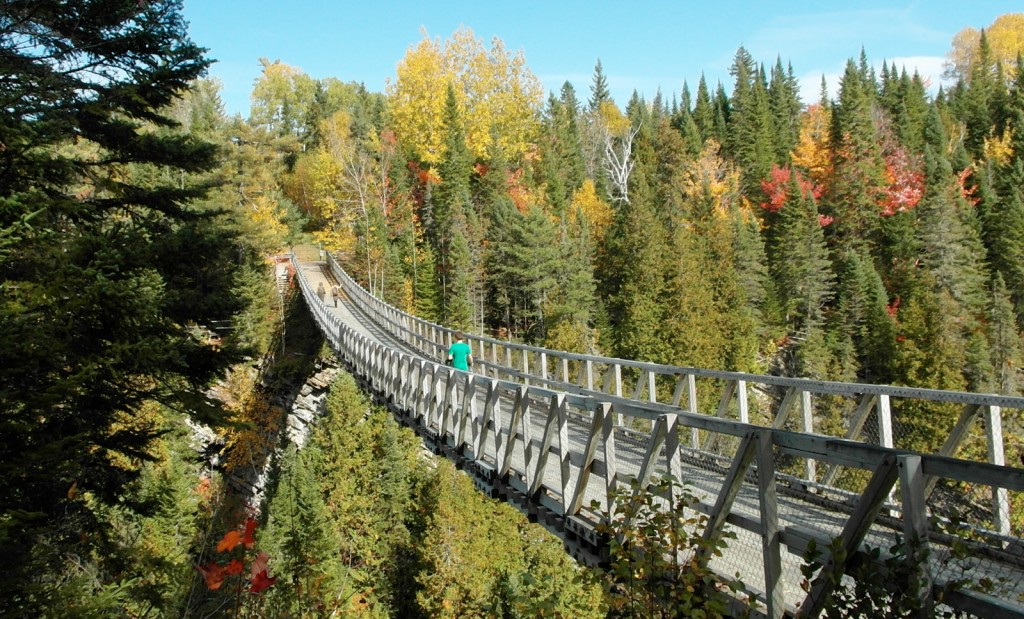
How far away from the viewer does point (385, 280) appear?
153ft

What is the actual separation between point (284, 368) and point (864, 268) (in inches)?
1474

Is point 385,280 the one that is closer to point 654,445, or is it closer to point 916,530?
point 654,445

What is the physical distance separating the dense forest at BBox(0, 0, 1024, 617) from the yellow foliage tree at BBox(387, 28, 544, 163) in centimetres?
22

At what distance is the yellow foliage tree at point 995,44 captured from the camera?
88.0 m

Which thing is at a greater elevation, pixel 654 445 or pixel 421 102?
pixel 421 102

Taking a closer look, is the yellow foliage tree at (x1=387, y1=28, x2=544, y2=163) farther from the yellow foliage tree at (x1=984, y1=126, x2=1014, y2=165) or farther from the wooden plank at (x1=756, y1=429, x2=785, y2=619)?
the wooden plank at (x1=756, y1=429, x2=785, y2=619)

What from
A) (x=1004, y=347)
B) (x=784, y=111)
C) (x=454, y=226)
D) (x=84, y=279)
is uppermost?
(x=784, y=111)

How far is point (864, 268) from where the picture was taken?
4434cm

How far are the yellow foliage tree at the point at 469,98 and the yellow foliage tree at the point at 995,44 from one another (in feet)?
213

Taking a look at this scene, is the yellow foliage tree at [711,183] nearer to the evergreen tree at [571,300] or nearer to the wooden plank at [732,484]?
the evergreen tree at [571,300]

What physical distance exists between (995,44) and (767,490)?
112 meters

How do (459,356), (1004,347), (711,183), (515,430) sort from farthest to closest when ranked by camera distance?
(711,183), (1004,347), (459,356), (515,430)

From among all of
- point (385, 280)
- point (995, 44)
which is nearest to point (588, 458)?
point (385, 280)

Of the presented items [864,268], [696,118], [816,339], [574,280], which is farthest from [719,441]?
[696,118]
